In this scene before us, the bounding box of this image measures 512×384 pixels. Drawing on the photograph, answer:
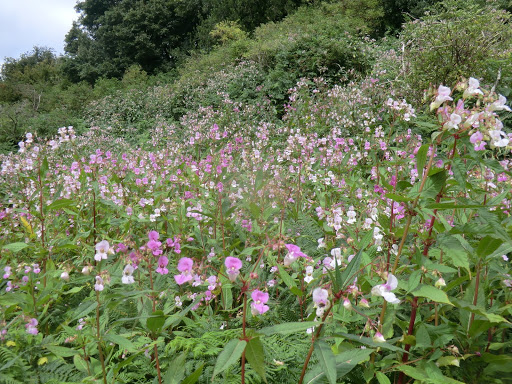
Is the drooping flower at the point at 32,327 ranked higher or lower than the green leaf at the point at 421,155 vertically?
lower

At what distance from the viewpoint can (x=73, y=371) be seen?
1.69 metres

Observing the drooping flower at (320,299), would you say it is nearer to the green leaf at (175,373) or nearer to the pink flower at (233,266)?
the pink flower at (233,266)

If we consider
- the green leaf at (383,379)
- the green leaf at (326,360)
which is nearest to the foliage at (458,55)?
the green leaf at (383,379)

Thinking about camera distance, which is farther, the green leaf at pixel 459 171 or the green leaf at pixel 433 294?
the green leaf at pixel 459 171

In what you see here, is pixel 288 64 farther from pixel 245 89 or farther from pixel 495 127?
pixel 495 127

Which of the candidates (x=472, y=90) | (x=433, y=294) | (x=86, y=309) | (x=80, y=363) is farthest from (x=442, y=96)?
(x=80, y=363)

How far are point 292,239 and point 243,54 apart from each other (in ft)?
40.8

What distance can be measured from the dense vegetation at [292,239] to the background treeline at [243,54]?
10 centimetres

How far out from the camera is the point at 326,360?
0.84 metres

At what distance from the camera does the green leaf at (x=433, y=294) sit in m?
1.00

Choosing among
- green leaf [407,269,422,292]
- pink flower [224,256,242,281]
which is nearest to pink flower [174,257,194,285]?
pink flower [224,256,242,281]

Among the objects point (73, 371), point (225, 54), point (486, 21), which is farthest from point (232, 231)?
point (225, 54)

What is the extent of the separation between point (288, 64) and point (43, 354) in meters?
9.87

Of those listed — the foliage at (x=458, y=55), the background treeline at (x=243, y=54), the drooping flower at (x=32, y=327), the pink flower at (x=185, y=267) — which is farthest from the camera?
the background treeline at (x=243, y=54)
